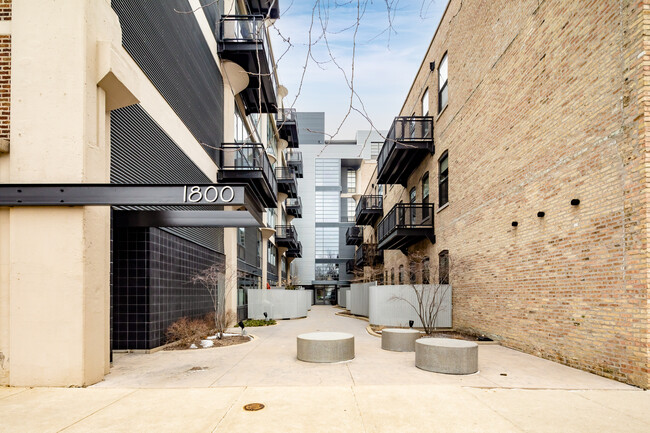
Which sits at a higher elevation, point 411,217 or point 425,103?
point 425,103

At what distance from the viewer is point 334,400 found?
625 cm

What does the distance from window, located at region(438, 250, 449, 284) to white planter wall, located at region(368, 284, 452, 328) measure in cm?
92

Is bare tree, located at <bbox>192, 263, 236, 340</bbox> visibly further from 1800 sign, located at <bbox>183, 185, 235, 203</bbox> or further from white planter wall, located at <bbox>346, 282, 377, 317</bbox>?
white planter wall, located at <bbox>346, 282, 377, 317</bbox>

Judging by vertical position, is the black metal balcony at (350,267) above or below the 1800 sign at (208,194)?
below

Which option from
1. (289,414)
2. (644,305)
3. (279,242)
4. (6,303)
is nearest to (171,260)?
(6,303)

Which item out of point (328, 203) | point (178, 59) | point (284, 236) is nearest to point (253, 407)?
point (178, 59)

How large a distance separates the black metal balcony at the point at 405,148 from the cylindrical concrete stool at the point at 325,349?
1004 cm

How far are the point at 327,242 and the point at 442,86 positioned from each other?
3695 centimetres

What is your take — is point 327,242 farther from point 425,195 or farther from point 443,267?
point 443,267

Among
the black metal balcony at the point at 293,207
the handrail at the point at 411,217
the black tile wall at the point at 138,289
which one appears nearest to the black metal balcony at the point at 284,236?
the black metal balcony at the point at 293,207

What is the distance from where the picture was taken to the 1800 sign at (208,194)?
7426 millimetres

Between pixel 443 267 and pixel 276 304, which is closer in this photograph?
pixel 443 267

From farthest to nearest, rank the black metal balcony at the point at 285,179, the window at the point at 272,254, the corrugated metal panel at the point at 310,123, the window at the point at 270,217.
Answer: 1. the corrugated metal panel at the point at 310,123
2. the window at the point at 272,254
3. the black metal balcony at the point at 285,179
4. the window at the point at 270,217

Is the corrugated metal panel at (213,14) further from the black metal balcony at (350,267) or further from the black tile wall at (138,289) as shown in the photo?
the black metal balcony at (350,267)
